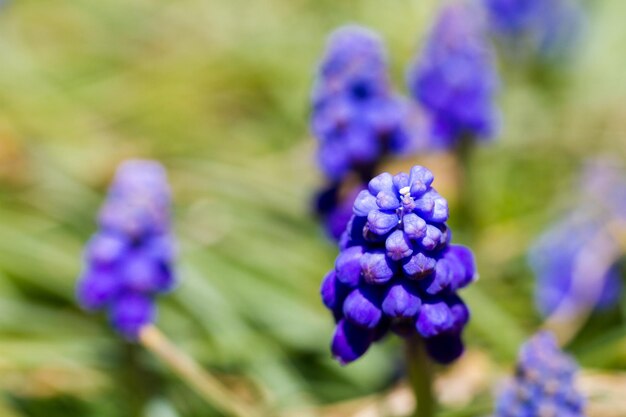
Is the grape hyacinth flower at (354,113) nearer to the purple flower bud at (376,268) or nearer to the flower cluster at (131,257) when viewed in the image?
the flower cluster at (131,257)

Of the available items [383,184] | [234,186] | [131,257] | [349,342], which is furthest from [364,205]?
[234,186]

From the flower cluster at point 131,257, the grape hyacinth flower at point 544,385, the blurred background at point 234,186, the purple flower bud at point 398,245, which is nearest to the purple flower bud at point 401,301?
the purple flower bud at point 398,245

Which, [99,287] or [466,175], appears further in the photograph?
[466,175]

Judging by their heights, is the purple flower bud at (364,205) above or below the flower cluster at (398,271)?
above

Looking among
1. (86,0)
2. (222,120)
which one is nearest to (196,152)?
(222,120)

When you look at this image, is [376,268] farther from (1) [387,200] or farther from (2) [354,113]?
(2) [354,113]

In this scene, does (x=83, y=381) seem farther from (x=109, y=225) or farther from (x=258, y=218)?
(x=258, y=218)
